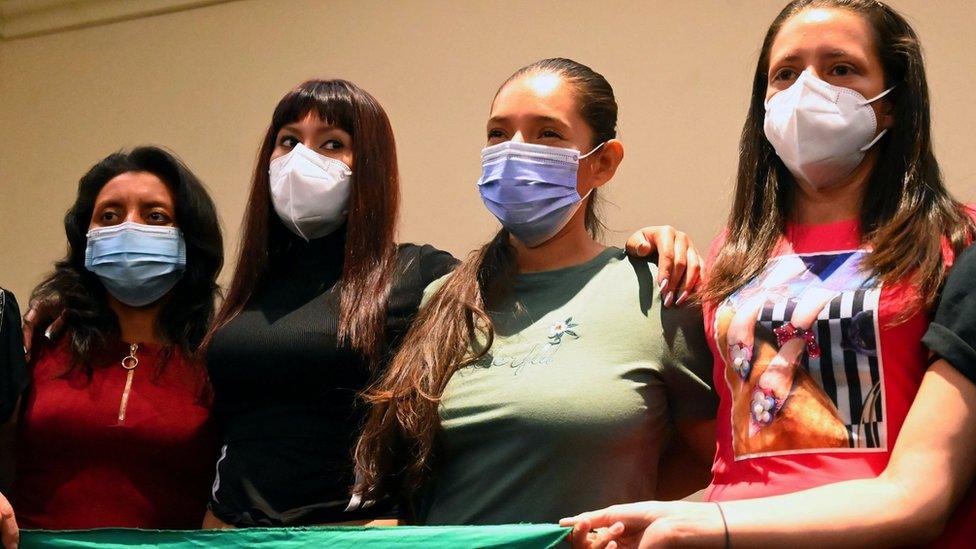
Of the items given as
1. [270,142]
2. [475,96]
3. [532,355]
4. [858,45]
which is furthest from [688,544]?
[475,96]

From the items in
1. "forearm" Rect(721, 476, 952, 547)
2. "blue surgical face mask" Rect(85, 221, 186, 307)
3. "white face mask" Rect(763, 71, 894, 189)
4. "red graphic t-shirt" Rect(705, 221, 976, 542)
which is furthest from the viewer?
"blue surgical face mask" Rect(85, 221, 186, 307)

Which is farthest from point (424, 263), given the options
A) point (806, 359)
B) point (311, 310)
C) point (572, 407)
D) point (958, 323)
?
point (958, 323)

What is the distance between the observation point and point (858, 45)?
2055 mm

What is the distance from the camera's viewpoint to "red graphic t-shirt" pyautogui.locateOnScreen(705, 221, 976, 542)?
181 centimetres

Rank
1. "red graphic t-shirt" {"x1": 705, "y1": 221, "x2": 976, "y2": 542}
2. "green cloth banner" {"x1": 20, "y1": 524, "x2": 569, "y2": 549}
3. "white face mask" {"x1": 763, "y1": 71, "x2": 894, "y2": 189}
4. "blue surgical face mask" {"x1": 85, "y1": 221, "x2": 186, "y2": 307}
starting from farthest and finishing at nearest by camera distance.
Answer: "blue surgical face mask" {"x1": 85, "y1": 221, "x2": 186, "y2": 307} < "white face mask" {"x1": 763, "y1": 71, "x2": 894, "y2": 189} < "green cloth banner" {"x1": 20, "y1": 524, "x2": 569, "y2": 549} < "red graphic t-shirt" {"x1": 705, "y1": 221, "x2": 976, "y2": 542}

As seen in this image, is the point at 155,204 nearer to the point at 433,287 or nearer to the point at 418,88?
the point at 433,287

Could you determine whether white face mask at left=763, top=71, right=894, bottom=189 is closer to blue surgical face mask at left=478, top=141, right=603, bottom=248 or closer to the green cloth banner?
blue surgical face mask at left=478, top=141, right=603, bottom=248

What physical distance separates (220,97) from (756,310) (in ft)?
9.41

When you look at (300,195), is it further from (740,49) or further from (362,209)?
(740,49)

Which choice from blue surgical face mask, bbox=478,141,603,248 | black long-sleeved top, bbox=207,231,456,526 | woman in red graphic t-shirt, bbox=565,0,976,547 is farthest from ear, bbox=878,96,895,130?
black long-sleeved top, bbox=207,231,456,526

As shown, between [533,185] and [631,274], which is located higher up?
[533,185]

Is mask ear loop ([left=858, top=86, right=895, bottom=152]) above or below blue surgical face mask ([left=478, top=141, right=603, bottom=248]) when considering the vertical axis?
above

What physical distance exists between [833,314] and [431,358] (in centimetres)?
74

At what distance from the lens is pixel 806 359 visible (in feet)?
6.17
